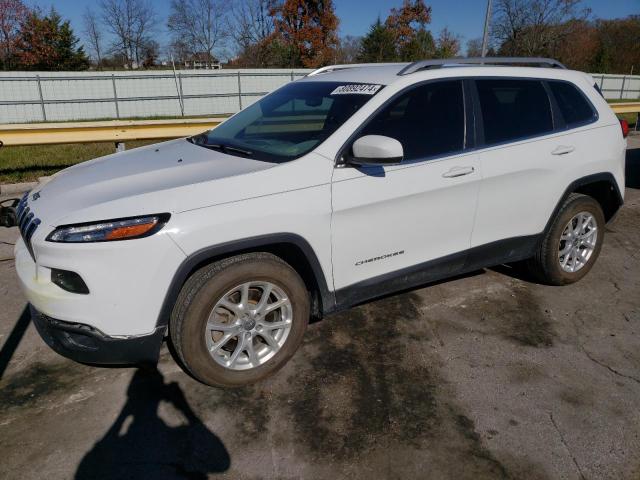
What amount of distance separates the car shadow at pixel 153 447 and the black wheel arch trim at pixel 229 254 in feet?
1.79

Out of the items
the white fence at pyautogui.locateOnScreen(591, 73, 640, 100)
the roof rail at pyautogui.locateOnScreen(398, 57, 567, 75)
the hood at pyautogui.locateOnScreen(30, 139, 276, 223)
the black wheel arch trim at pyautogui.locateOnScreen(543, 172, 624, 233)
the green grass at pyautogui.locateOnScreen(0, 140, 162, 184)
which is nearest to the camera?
the hood at pyautogui.locateOnScreen(30, 139, 276, 223)

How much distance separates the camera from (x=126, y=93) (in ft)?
65.4

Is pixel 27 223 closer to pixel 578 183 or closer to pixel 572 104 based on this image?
pixel 578 183

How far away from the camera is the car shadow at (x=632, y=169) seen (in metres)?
8.58

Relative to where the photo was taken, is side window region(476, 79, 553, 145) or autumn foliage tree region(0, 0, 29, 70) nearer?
side window region(476, 79, 553, 145)

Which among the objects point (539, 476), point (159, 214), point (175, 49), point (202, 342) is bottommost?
point (539, 476)

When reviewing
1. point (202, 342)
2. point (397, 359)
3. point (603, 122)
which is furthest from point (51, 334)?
point (603, 122)

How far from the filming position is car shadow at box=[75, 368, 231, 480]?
2.36 meters

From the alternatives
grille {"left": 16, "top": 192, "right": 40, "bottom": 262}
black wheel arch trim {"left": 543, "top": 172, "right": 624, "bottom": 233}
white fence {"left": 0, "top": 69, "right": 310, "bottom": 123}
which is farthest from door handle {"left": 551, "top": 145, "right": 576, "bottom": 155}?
white fence {"left": 0, "top": 69, "right": 310, "bottom": 123}

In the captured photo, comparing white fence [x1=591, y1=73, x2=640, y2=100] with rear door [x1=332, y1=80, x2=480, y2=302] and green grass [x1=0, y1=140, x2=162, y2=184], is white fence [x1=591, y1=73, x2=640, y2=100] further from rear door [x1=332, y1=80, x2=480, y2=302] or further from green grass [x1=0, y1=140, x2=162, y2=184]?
rear door [x1=332, y1=80, x2=480, y2=302]

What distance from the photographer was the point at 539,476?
7.67 ft

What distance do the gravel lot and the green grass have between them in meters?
5.06

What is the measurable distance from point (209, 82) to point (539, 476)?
67.7 feet

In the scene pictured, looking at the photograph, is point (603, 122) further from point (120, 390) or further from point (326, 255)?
point (120, 390)
